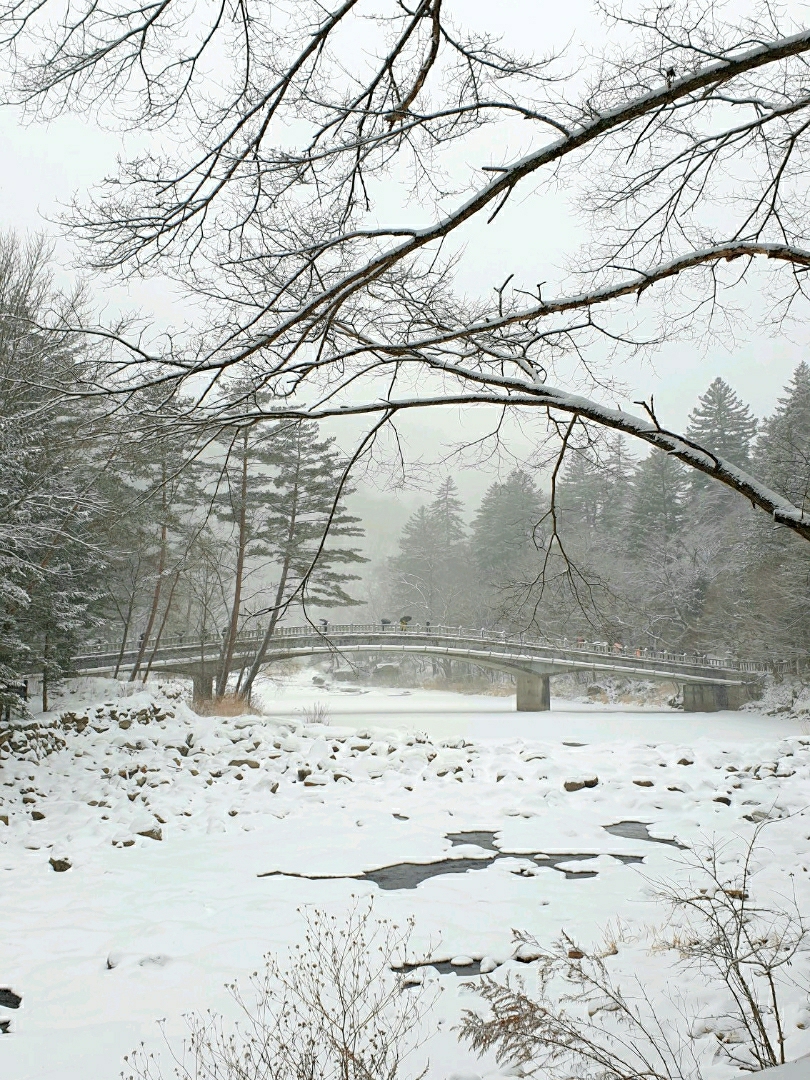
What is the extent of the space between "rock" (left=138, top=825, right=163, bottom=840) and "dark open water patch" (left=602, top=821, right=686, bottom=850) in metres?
5.07

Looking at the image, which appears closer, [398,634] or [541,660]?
[541,660]

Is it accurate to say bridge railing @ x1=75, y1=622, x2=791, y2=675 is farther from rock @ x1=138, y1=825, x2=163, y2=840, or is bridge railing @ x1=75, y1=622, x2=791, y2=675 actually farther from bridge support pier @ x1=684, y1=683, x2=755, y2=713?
rock @ x1=138, y1=825, x2=163, y2=840

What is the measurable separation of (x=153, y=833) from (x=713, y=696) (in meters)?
23.2

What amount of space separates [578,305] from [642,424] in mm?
751

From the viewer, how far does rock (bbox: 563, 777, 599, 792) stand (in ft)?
33.5

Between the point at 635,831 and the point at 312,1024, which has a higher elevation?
the point at 312,1024

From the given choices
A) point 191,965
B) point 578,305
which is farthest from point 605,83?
point 191,965

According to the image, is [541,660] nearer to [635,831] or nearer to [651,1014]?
[635,831]

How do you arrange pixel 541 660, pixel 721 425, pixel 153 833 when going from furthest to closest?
pixel 721 425, pixel 541 660, pixel 153 833

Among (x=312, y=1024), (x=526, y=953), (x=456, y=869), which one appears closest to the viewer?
(x=312, y=1024)

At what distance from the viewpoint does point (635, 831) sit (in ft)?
27.3

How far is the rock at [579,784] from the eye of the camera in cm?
1022

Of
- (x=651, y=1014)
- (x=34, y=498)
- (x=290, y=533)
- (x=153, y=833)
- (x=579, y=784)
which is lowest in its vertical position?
(x=153, y=833)

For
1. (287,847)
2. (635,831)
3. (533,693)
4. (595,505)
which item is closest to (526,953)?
(287,847)
